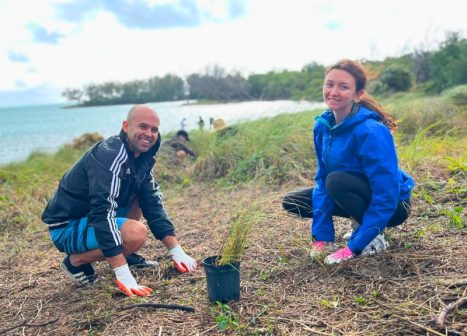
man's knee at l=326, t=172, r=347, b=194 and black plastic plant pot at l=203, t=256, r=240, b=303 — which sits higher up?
man's knee at l=326, t=172, r=347, b=194

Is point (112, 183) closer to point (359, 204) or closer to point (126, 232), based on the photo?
point (126, 232)

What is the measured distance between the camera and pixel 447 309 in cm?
181

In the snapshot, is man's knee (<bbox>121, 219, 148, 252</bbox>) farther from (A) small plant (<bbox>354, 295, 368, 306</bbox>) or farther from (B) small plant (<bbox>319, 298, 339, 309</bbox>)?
(A) small plant (<bbox>354, 295, 368, 306</bbox>)

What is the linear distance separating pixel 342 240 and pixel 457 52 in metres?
17.1

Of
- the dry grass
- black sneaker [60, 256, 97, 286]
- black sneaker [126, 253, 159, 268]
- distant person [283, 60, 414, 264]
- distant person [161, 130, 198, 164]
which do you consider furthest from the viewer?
distant person [161, 130, 198, 164]

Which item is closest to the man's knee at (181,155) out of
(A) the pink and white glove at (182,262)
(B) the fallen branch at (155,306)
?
(A) the pink and white glove at (182,262)

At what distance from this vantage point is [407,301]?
2.00 meters

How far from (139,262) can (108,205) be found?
2.11 ft

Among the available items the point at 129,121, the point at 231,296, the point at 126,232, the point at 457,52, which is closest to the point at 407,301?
the point at 231,296

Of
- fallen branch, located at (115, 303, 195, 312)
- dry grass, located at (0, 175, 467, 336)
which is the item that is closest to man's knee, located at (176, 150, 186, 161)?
dry grass, located at (0, 175, 467, 336)

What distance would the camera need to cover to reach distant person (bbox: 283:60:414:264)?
237cm

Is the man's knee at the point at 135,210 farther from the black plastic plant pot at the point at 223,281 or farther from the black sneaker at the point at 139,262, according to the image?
the black plastic plant pot at the point at 223,281

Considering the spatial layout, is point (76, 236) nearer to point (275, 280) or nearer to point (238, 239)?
point (238, 239)

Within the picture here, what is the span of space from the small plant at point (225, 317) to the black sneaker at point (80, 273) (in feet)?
3.18
